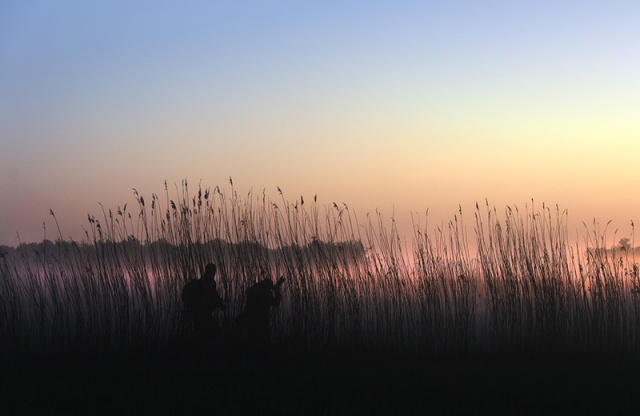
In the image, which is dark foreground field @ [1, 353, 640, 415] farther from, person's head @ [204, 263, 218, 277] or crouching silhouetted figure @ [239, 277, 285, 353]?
person's head @ [204, 263, 218, 277]

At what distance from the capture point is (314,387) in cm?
574

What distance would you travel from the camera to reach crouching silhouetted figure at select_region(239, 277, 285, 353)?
7.34 metres

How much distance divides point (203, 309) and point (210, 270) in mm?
396

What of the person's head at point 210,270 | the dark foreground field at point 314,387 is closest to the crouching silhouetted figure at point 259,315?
the dark foreground field at point 314,387

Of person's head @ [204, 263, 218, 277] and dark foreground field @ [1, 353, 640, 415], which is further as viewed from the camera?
person's head @ [204, 263, 218, 277]

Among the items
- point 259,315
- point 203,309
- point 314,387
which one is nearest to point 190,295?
Answer: point 203,309

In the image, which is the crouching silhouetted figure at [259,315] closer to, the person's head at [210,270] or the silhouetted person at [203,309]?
the silhouetted person at [203,309]

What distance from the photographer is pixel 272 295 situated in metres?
7.48

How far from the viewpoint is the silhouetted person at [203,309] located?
7254 mm

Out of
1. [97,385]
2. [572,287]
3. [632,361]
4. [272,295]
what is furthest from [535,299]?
[97,385]

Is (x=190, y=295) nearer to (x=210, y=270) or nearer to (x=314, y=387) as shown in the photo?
(x=210, y=270)

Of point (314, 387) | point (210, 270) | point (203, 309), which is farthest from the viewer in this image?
point (210, 270)

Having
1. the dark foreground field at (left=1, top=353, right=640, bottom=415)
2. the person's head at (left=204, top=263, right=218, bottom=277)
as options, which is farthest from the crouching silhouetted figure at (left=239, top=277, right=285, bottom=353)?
the person's head at (left=204, top=263, right=218, bottom=277)

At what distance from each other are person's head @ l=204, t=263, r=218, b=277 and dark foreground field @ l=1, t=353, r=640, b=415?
853 millimetres
